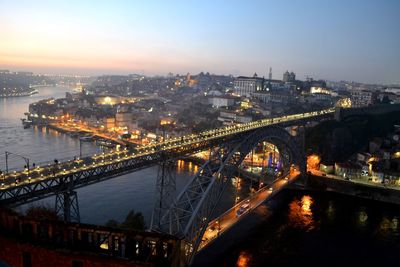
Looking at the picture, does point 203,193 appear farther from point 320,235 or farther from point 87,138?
point 87,138

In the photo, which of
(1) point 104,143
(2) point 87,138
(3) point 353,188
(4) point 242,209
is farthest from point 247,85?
(4) point 242,209

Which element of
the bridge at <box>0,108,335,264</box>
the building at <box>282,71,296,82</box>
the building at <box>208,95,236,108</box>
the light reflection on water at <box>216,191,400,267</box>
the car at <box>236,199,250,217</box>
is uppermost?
the building at <box>282,71,296,82</box>

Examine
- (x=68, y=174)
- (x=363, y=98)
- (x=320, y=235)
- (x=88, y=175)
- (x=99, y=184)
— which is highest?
(x=363, y=98)

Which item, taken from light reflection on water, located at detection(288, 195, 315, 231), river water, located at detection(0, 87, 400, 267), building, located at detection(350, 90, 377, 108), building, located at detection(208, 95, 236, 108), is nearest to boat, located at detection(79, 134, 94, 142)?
river water, located at detection(0, 87, 400, 267)

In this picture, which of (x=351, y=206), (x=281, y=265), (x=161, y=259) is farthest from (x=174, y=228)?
(x=351, y=206)

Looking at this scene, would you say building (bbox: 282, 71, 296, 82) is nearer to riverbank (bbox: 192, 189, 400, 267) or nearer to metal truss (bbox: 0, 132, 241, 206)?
riverbank (bbox: 192, 189, 400, 267)

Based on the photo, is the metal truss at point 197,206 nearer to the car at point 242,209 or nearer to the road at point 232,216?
the road at point 232,216
